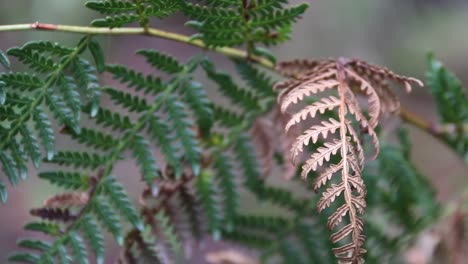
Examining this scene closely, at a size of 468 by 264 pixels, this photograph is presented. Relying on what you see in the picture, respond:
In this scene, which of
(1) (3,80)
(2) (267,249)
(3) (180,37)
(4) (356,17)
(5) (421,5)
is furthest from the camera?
(5) (421,5)

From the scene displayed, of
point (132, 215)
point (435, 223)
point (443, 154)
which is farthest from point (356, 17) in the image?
point (132, 215)

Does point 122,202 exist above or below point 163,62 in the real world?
below

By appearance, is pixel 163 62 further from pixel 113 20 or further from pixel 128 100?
pixel 113 20

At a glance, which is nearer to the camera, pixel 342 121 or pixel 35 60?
pixel 342 121

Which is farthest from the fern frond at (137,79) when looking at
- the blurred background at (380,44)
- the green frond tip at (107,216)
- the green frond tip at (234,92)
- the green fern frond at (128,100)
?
the blurred background at (380,44)

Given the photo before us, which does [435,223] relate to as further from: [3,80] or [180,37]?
[3,80]

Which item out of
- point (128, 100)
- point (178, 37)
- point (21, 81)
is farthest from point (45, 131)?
point (178, 37)
